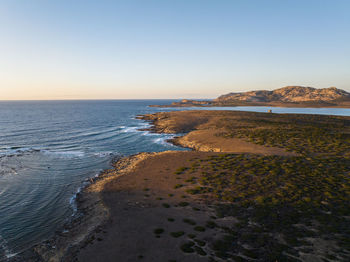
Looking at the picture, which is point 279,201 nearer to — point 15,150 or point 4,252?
point 4,252

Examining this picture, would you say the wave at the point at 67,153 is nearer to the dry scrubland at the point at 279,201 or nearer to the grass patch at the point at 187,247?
the dry scrubland at the point at 279,201

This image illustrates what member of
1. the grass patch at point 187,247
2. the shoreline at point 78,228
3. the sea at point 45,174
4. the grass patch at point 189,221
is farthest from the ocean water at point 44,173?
the grass patch at point 187,247

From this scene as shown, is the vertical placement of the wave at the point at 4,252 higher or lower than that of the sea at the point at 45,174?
lower

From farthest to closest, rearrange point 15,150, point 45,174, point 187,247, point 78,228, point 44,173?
point 15,150
point 44,173
point 45,174
point 78,228
point 187,247

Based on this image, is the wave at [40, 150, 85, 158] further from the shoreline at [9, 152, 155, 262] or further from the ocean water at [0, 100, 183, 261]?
the shoreline at [9, 152, 155, 262]

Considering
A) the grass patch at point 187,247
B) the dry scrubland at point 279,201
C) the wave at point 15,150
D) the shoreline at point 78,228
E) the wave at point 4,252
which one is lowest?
the wave at point 4,252

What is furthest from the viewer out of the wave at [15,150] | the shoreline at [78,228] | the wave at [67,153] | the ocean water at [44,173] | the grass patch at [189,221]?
the wave at [67,153]

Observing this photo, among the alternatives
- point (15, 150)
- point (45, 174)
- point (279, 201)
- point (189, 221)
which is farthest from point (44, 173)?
point (279, 201)

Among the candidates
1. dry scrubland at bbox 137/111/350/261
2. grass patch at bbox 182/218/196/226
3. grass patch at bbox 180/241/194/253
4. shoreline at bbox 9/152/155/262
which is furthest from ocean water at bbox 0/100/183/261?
dry scrubland at bbox 137/111/350/261

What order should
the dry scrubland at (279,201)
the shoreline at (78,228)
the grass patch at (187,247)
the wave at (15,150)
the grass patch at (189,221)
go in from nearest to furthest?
the dry scrubland at (279,201), the grass patch at (187,247), the shoreline at (78,228), the grass patch at (189,221), the wave at (15,150)
